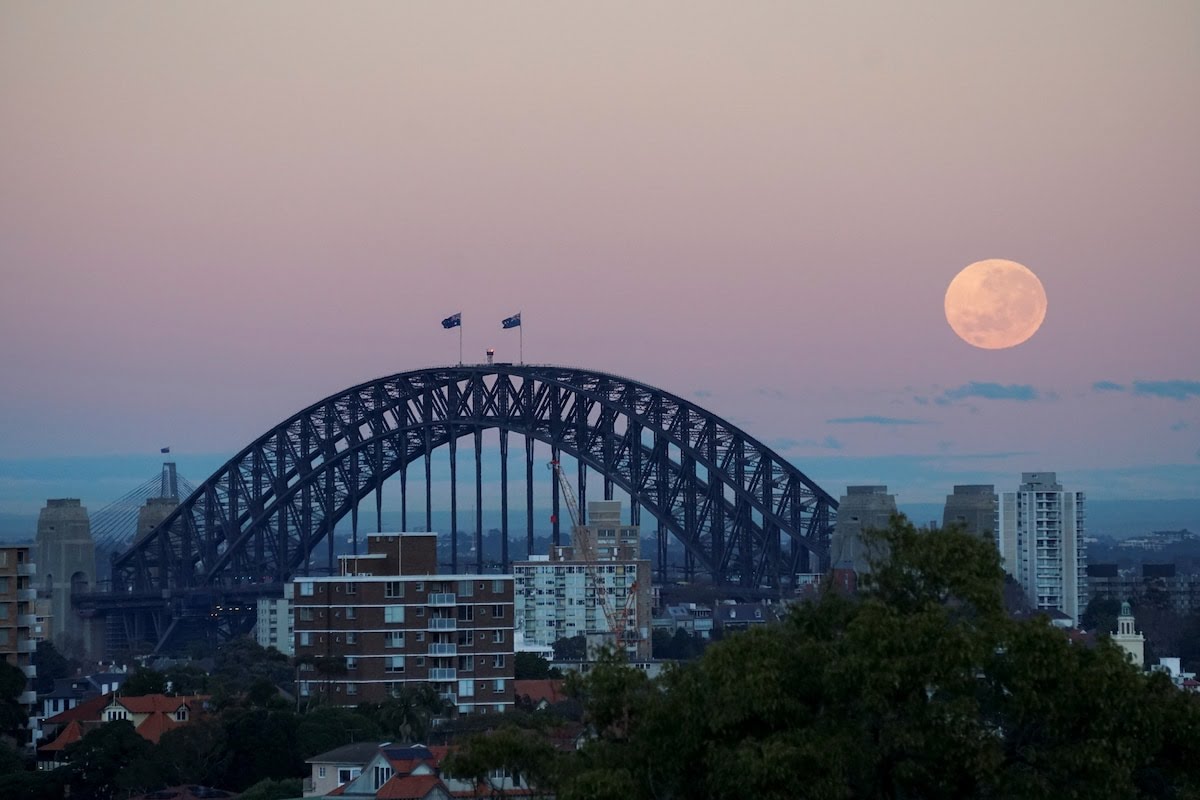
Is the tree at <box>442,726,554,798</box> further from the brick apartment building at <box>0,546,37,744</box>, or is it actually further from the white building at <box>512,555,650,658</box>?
the white building at <box>512,555,650,658</box>

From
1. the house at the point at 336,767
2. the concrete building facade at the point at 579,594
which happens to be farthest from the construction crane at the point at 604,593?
the house at the point at 336,767

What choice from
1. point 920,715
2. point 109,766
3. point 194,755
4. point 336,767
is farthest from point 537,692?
point 920,715

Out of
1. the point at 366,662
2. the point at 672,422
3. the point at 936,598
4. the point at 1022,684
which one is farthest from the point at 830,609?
the point at 672,422

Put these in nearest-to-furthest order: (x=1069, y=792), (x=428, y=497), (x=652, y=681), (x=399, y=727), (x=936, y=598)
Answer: (x=1069, y=792) → (x=936, y=598) → (x=652, y=681) → (x=399, y=727) → (x=428, y=497)

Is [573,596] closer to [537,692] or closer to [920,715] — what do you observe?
[537,692]

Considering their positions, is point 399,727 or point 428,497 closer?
point 399,727

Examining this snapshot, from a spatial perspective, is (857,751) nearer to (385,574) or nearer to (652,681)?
(652,681)

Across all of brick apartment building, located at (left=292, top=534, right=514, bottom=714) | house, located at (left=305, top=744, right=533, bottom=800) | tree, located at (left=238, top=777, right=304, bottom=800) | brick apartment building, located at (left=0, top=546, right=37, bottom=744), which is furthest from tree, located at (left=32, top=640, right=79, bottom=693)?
house, located at (left=305, top=744, right=533, bottom=800)
